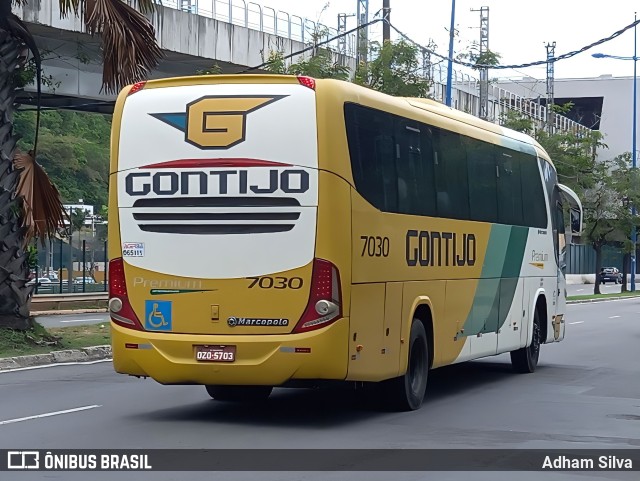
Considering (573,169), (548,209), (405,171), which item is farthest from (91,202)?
(405,171)

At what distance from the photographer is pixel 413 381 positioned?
13.8 meters

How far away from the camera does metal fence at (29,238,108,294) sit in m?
43.4

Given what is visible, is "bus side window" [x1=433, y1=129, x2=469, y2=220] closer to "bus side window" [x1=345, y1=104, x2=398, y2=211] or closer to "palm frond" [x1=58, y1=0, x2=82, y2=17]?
"bus side window" [x1=345, y1=104, x2=398, y2=211]

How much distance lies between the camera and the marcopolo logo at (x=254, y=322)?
1189 cm

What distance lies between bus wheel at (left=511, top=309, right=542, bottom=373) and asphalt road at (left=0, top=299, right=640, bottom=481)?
15.2 inches

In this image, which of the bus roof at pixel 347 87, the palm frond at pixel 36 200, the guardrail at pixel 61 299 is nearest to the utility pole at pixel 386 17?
the guardrail at pixel 61 299

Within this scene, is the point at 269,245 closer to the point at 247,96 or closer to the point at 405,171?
the point at 247,96

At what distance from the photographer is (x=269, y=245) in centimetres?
1199

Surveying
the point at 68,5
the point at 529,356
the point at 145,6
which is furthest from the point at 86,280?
the point at 529,356

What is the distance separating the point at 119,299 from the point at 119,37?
8.33 metres

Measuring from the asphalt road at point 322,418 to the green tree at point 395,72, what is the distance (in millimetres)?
17560

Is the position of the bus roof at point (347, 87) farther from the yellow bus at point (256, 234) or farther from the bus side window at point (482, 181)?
the bus side window at point (482, 181)

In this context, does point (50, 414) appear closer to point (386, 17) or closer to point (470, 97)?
point (386, 17)

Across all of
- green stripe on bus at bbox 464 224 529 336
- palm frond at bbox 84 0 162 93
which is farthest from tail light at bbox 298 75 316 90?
palm frond at bbox 84 0 162 93
